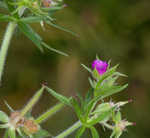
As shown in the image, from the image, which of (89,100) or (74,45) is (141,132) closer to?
(74,45)

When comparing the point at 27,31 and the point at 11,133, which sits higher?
the point at 27,31

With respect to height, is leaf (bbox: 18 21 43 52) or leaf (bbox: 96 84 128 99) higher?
leaf (bbox: 18 21 43 52)

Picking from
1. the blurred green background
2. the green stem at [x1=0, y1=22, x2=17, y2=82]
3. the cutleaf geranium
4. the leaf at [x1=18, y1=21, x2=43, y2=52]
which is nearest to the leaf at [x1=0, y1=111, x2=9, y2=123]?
the cutleaf geranium

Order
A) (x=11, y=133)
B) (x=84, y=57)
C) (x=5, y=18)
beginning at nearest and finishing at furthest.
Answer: (x=11, y=133), (x=5, y=18), (x=84, y=57)

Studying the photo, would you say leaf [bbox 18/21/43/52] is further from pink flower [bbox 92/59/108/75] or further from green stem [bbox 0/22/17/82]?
pink flower [bbox 92/59/108/75]

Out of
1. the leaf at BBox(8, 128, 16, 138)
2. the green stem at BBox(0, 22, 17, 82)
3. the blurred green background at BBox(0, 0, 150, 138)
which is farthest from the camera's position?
the blurred green background at BBox(0, 0, 150, 138)

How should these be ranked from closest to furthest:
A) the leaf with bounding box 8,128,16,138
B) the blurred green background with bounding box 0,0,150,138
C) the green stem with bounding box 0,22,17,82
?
the leaf with bounding box 8,128,16,138 → the green stem with bounding box 0,22,17,82 → the blurred green background with bounding box 0,0,150,138

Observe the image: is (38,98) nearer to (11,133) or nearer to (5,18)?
(11,133)

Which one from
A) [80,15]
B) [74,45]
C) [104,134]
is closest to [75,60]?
[74,45]

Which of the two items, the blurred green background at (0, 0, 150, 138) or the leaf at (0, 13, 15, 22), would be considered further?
the blurred green background at (0, 0, 150, 138)

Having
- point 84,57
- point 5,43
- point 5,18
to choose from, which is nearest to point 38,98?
point 5,43
